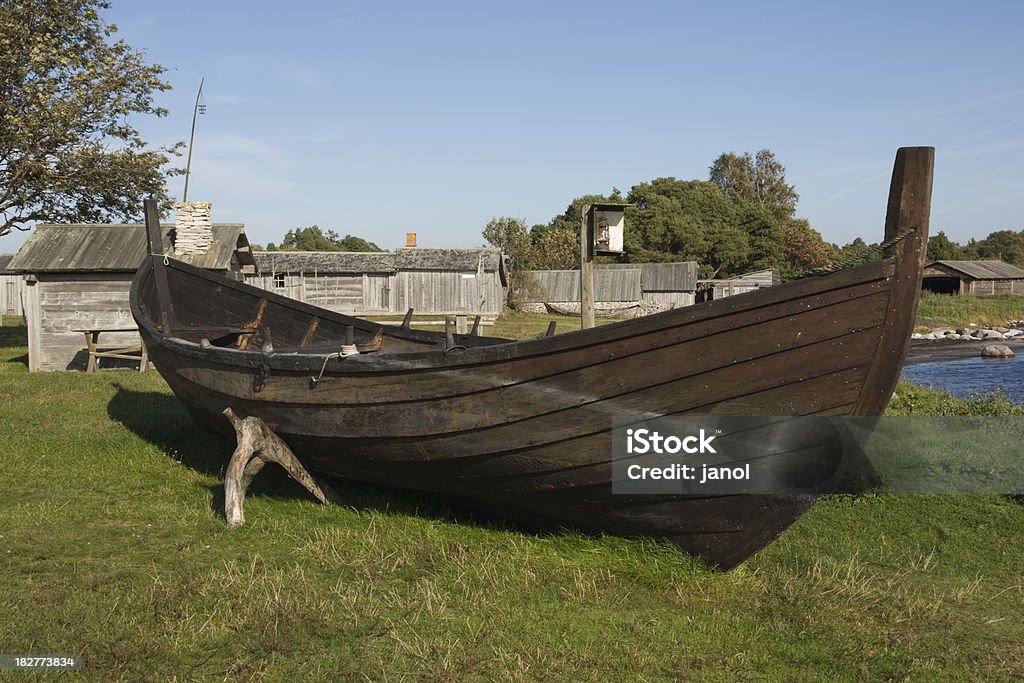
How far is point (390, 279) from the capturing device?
35781mm

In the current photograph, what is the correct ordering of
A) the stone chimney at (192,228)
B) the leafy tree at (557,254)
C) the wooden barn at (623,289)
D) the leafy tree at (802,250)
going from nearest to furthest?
the stone chimney at (192,228) → the wooden barn at (623,289) → the leafy tree at (557,254) → the leafy tree at (802,250)

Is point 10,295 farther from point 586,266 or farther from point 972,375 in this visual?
point 972,375

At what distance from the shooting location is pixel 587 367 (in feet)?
15.4

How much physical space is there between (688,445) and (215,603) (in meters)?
2.85

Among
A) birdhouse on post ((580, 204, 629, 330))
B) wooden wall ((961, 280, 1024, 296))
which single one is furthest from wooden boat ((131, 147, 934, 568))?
wooden wall ((961, 280, 1024, 296))

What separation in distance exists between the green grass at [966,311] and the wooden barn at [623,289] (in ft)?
40.6

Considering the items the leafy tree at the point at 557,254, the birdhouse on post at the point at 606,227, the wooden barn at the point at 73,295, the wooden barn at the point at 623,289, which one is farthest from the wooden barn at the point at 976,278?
the birdhouse on post at the point at 606,227

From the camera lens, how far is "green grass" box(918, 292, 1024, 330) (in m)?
41.2

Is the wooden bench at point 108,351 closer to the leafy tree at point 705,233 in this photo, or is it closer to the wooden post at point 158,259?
the wooden post at point 158,259

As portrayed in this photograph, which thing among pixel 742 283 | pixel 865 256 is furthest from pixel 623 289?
pixel 865 256

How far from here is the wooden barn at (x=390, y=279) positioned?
35.1m

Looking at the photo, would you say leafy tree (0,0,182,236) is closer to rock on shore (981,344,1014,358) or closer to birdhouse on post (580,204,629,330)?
birdhouse on post (580,204,629,330)

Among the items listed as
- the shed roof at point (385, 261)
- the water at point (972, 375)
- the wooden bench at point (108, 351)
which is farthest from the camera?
the shed roof at point (385, 261)

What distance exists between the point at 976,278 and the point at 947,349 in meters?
20.7
